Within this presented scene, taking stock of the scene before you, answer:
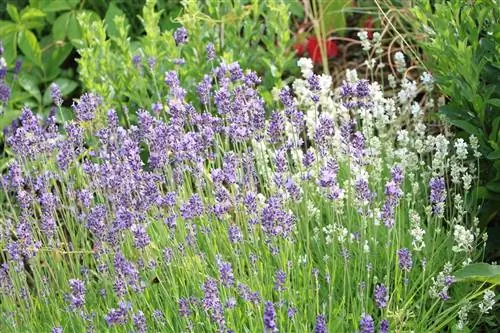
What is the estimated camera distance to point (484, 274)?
275 centimetres


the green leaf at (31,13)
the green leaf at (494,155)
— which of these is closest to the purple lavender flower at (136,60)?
the green leaf at (31,13)

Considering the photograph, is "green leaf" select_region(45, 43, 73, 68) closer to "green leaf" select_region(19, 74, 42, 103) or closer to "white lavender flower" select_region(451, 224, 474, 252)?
"green leaf" select_region(19, 74, 42, 103)

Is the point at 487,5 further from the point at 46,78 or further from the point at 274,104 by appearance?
the point at 46,78

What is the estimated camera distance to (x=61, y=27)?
5043 millimetres

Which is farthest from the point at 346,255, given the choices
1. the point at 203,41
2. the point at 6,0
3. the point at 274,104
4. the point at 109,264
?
the point at 6,0

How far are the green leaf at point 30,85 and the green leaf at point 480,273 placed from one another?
2790 mm

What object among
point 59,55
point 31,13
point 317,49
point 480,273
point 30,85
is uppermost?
point 31,13

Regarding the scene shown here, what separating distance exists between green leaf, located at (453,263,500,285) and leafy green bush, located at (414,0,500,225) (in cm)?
47

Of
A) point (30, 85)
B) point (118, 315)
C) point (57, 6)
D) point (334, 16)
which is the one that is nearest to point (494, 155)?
point (118, 315)

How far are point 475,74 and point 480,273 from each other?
0.75 m

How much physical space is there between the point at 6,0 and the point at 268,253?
3.28 meters

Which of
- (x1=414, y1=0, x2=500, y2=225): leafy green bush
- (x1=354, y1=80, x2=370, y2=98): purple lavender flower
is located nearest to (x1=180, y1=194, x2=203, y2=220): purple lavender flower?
(x1=354, y1=80, x2=370, y2=98): purple lavender flower

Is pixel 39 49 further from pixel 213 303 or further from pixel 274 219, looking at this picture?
pixel 213 303

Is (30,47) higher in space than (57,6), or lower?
lower
